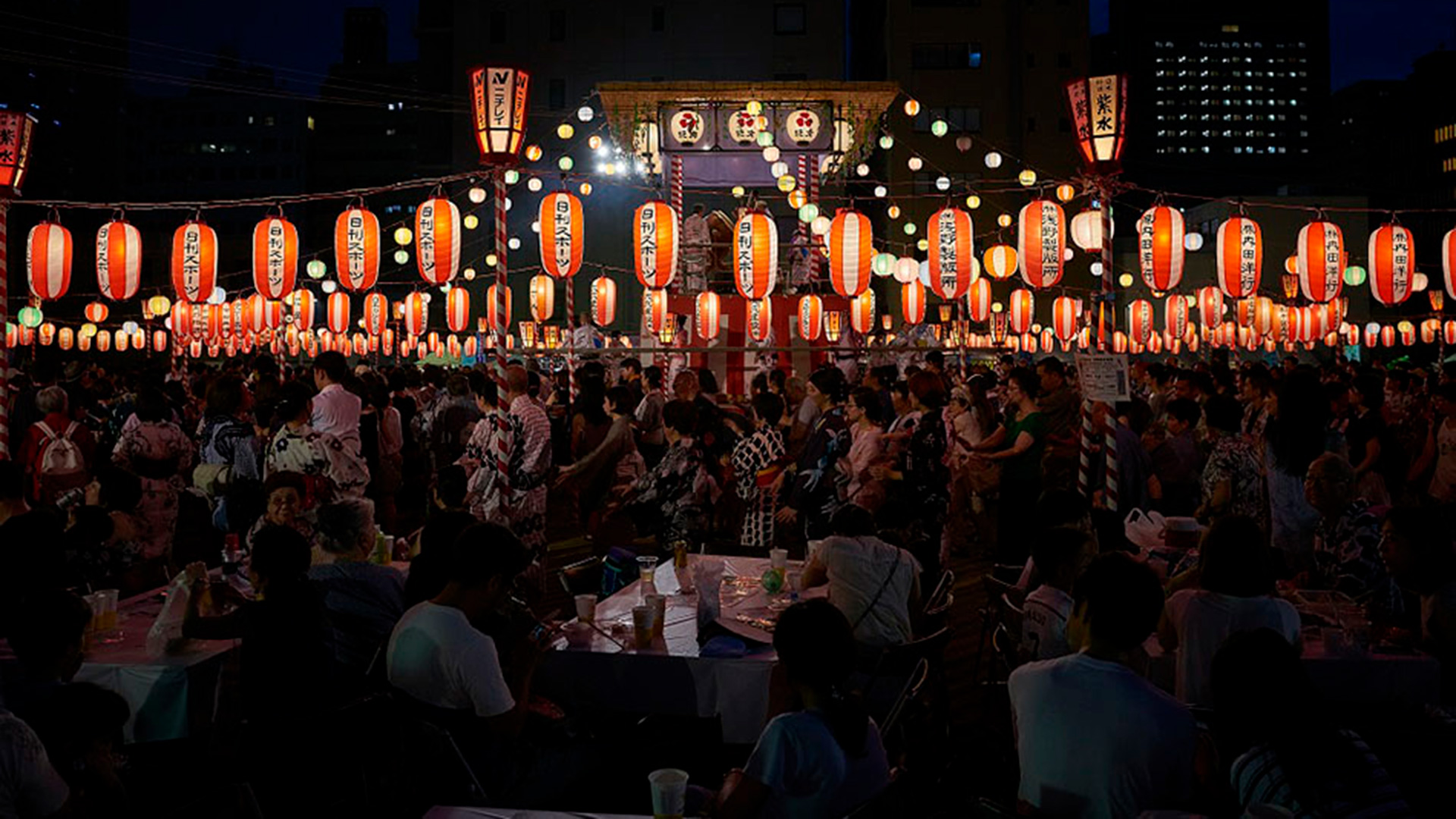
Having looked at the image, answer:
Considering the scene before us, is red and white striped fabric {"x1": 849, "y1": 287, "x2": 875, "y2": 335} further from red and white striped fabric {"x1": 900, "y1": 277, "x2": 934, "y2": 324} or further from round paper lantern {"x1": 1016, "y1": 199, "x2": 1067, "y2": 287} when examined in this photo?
round paper lantern {"x1": 1016, "y1": 199, "x2": 1067, "y2": 287}

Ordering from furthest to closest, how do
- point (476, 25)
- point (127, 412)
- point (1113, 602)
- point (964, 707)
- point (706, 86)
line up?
1. point (476, 25)
2. point (706, 86)
3. point (127, 412)
4. point (964, 707)
5. point (1113, 602)

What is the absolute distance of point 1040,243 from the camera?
11828mm

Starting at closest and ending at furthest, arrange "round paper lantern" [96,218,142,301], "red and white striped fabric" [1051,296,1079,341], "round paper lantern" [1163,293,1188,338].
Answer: "round paper lantern" [96,218,142,301], "red and white striped fabric" [1051,296,1079,341], "round paper lantern" [1163,293,1188,338]

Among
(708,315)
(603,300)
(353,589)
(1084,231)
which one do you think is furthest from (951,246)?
(353,589)

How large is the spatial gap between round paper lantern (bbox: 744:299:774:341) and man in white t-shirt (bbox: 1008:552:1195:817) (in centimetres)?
1600

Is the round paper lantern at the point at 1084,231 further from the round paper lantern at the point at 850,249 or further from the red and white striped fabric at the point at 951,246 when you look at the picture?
the round paper lantern at the point at 850,249

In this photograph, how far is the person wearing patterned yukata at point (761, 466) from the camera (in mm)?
8055

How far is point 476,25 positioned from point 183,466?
115ft

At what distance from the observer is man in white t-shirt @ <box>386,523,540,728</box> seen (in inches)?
142

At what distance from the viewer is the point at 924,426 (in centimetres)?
866

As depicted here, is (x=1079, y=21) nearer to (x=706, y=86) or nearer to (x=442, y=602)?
(x=706, y=86)

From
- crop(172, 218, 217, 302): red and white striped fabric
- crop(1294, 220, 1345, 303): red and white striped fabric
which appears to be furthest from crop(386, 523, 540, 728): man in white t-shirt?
crop(1294, 220, 1345, 303): red and white striped fabric

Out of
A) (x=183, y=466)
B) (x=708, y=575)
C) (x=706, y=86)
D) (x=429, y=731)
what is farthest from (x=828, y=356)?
(x=429, y=731)

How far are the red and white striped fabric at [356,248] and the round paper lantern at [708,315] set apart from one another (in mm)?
7511
